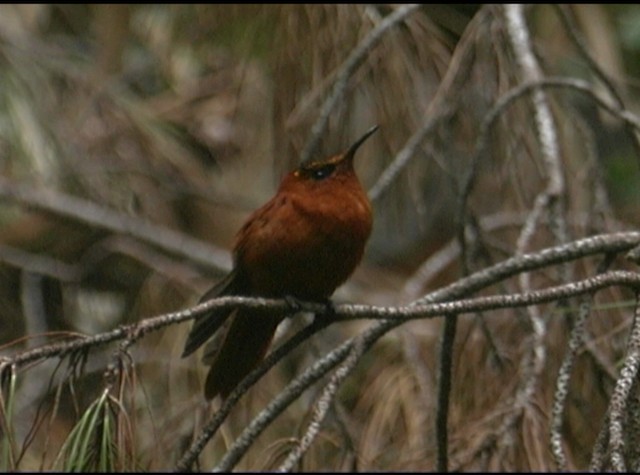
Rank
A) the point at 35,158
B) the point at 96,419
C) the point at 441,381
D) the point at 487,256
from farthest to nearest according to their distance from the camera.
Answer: the point at 35,158 < the point at 487,256 < the point at 441,381 < the point at 96,419

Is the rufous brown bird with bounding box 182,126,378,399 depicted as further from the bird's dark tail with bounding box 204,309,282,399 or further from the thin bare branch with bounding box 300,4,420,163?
the thin bare branch with bounding box 300,4,420,163

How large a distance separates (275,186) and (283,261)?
147 centimetres

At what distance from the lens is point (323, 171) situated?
8.87 ft

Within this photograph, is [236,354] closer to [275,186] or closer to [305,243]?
[305,243]

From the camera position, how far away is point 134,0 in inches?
195

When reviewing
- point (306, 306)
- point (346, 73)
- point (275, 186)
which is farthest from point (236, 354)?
point (275, 186)

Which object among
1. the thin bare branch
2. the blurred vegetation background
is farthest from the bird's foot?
the thin bare branch

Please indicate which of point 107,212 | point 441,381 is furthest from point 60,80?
point 441,381

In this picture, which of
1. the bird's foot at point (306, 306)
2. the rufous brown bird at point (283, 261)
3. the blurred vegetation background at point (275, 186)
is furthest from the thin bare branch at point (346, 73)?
the bird's foot at point (306, 306)

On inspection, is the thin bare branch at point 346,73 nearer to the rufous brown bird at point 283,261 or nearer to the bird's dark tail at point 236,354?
the rufous brown bird at point 283,261

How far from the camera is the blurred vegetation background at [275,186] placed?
2877mm

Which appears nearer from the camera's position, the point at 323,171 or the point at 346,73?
the point at 323,171

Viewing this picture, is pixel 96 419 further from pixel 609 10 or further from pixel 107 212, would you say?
pixel 609 10

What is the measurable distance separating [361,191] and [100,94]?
241cm
